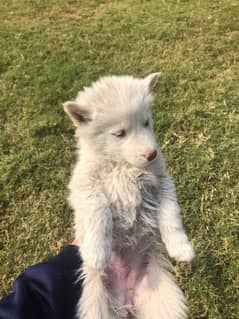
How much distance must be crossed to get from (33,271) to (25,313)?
0.32 meters

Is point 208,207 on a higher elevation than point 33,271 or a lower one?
lower

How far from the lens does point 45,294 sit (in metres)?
3.28

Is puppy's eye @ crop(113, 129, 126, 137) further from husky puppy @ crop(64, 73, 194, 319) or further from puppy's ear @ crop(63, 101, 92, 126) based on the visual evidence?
puppy's ear @ crop(63, 101, 92, 126)

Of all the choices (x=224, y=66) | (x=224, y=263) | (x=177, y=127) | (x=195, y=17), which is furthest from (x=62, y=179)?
(x=195, y=17)

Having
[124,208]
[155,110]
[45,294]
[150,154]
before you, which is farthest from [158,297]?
[155,110]

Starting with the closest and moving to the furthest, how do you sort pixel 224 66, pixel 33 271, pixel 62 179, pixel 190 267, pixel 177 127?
pixel 33 271, pixel 190 267, pixel 62 179, pixel 177 127, pixel 224 66

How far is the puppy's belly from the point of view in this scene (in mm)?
3141

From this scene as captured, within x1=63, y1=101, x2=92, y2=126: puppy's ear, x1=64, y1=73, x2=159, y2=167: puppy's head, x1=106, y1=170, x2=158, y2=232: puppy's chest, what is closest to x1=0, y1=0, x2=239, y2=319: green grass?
x1=106, y1=170, x2=158, y2=232: puppy's chest

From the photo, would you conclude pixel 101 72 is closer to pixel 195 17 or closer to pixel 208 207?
pixel 195 17

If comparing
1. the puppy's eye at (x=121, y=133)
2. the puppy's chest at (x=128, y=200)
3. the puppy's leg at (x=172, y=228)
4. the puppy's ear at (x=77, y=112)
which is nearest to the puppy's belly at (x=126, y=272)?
the puppy's chest at (x=128, y=200)

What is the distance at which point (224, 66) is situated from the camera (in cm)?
636

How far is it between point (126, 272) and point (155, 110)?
110 inches

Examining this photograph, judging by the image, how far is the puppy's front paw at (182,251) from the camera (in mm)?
2904

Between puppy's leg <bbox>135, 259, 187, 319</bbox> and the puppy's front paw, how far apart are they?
0.27 m
